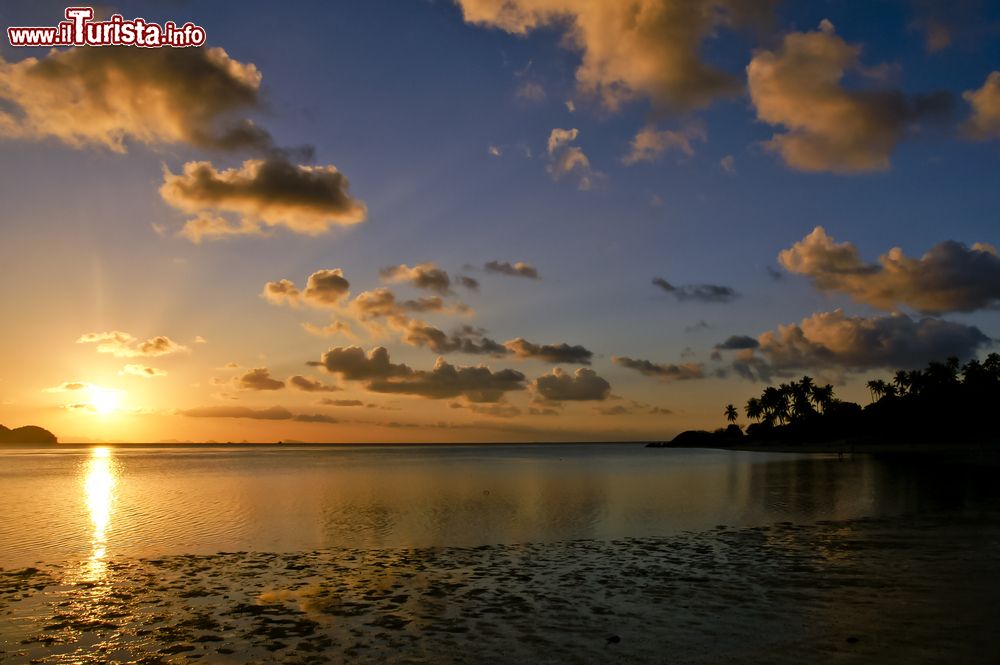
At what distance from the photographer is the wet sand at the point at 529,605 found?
50.7 feet


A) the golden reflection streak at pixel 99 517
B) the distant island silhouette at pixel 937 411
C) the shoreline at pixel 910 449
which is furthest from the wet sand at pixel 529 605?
the distant island silhouette at pixel 937 411

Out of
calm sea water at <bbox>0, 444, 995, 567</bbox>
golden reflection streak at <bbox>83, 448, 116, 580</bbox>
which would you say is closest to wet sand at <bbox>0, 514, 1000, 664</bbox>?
golden reflection streak at <bbox>83, 448, 116, 580</bbox>

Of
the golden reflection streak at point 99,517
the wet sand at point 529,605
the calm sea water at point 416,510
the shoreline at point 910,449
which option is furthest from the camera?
the shoreline at point 910,449

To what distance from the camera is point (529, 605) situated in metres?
19.8

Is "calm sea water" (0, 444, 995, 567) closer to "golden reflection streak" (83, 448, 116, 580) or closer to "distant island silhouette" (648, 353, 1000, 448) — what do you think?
"golden reflection streak" (83, 448, 116, 580)

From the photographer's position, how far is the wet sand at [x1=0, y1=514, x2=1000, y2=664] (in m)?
15.4

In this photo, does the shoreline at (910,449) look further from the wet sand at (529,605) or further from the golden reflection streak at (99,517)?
the golden reflection streak at (99,517)

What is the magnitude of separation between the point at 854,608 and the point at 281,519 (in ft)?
114

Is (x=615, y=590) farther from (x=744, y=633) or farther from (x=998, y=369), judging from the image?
(x=998, y=369)

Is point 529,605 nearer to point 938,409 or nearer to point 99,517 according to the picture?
point 99,517

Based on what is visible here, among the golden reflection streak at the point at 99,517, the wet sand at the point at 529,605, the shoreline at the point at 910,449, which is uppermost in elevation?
the wet sand at the point at 529,605

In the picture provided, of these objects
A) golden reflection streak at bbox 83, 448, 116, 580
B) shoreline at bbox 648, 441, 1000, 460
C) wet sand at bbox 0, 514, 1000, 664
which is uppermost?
wet sand at bbox 0, 514, 1000, 664

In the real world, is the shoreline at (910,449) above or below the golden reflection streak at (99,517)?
below

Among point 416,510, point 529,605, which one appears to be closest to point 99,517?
point 416,510
